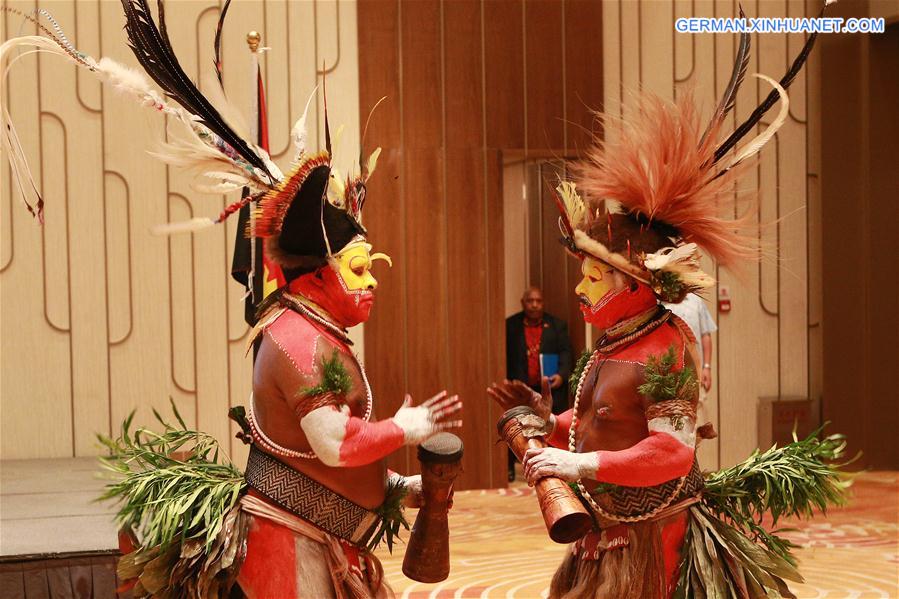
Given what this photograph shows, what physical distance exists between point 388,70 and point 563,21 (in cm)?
111

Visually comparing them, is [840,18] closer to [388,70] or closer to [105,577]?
[388,70]

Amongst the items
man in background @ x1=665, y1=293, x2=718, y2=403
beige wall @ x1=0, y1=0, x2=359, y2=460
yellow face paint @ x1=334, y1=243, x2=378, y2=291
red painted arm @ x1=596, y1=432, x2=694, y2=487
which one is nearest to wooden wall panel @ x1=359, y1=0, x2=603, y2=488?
beige wall @ x1=0, y1=0, x2=359, y2=460

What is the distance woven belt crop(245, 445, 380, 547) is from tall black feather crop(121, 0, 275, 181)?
0.73 metres

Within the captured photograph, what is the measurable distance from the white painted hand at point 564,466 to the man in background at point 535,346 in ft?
12.7

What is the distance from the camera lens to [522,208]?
25.0ft

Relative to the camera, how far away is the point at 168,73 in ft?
8.74

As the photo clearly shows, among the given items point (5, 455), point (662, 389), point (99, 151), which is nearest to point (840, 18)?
point (99, 151)

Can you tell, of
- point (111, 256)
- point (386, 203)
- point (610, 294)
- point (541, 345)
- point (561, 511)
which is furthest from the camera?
point (541, 345)

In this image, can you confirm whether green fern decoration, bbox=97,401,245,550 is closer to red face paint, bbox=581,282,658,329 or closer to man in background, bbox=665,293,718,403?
red face paint, bbox=581,282,658,329

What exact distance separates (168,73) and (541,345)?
421 centimetres

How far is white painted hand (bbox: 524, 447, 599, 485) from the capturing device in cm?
260

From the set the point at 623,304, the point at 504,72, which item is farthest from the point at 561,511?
the point at 504,72

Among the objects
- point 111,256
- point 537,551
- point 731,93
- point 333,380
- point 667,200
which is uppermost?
point 731,93

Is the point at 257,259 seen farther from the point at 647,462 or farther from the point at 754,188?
the point at 754,188
